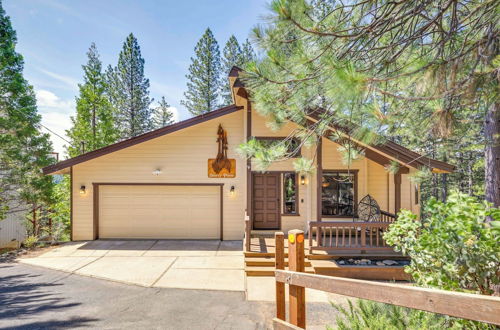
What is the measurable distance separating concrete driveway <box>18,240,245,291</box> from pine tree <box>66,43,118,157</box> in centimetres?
1006

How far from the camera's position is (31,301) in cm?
438

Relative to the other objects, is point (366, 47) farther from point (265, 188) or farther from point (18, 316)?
point (18, 316)

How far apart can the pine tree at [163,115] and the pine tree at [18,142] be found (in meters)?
15.0

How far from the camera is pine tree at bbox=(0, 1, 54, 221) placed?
9.67 meters

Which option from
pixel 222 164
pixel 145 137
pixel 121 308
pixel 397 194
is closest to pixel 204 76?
pixel 145 137

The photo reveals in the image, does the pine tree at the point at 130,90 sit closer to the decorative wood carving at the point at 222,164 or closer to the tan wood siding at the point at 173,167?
the tan wood siding at the point at 173,167

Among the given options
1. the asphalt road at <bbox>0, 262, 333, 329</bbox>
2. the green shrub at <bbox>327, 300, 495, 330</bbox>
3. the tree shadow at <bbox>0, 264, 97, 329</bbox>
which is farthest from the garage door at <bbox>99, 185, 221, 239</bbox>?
the green shrub at <bbox>327, 300, 495, 330</bbox>

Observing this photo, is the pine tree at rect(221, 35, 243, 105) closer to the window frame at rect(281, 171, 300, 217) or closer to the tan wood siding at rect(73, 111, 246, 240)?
the tan wood siding at rect(73, 111, 246, 240)

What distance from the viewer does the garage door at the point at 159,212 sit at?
8.59m

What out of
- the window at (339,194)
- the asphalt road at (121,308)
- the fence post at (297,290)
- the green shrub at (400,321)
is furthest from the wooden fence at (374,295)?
the window at (339,194)

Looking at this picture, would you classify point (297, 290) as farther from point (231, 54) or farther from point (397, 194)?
point (231, 54)

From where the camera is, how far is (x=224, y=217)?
8.54m

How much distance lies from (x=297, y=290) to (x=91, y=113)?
18.2 metres

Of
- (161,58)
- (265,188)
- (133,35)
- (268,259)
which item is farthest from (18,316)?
(133,35)
